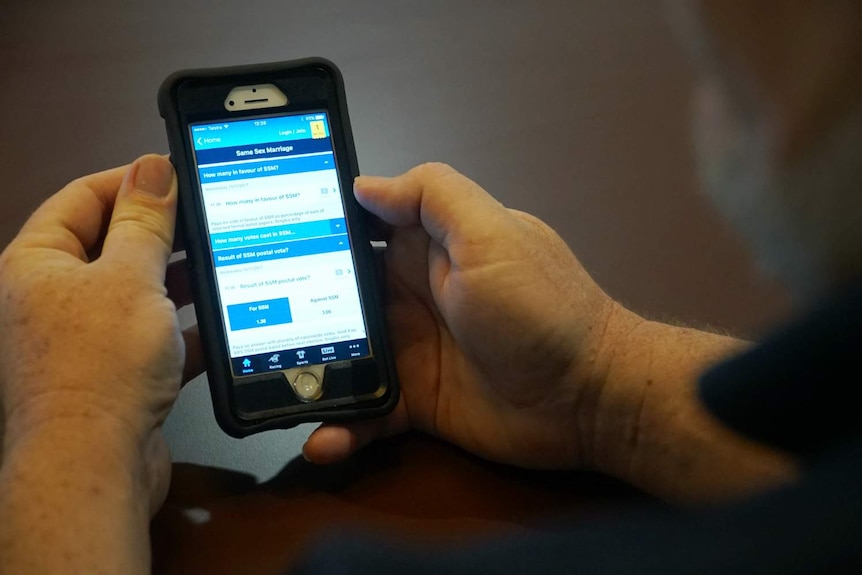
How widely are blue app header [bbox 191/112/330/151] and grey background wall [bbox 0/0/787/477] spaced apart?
0.16 metres

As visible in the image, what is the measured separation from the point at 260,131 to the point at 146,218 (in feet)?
0.35

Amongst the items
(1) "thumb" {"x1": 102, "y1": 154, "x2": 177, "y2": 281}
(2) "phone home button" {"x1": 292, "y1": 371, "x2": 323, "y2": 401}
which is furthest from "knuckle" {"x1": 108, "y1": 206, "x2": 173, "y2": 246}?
(2) "phone home button" {"x1": 292, "y1": 371, "x2": 323, "y2": 401}

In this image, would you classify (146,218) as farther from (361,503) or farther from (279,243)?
(361,503)

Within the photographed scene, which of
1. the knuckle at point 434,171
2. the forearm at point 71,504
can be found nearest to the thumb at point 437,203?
the knuckle at point 434,171

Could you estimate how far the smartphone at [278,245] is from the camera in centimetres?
54

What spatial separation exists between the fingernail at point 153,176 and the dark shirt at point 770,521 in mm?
280

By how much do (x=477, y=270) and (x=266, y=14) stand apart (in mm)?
487

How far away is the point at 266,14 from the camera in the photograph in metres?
0.85

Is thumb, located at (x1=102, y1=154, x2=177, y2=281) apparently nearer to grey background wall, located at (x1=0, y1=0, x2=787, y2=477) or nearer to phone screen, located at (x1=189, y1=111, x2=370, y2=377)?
phone screen, located at (x1=189, y1=111, x2=370, y2=377)

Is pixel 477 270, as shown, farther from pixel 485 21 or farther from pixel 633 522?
pixel 485 21

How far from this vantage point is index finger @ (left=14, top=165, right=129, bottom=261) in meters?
0.51

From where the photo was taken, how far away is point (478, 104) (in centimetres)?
79

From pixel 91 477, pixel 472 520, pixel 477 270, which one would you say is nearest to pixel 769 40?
pixel 477 270

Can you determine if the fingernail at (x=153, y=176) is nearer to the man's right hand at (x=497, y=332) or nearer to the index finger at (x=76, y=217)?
the index finger at (x=76, y=217)
